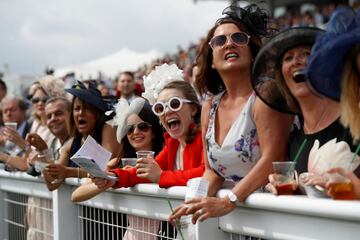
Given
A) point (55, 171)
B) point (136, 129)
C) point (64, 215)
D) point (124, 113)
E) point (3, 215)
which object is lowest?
point (3, 215)

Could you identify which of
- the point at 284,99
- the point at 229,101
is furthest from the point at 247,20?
the point at 284,99

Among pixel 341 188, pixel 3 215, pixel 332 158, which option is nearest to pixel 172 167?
pixel 332 158

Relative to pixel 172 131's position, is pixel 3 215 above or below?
below

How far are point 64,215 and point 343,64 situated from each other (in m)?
2.60

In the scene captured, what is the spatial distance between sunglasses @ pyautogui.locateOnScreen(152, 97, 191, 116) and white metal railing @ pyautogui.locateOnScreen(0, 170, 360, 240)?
56 cm

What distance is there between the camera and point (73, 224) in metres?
4.79

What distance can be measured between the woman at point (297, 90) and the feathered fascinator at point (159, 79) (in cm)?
124

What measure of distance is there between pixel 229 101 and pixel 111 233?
111 cm

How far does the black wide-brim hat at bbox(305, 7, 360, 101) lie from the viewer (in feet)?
8.83

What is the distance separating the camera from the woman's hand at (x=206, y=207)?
3.07 m

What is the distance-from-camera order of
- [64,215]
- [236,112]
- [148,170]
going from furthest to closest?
[64,215] → [148,170] → [236,112]

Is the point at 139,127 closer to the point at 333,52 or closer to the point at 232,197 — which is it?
the point at 232,197

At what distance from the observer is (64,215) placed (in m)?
4.80

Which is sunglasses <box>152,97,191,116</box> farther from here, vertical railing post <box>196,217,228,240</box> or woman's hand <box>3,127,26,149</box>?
woman's hand <box>3,127,26,149</box>
